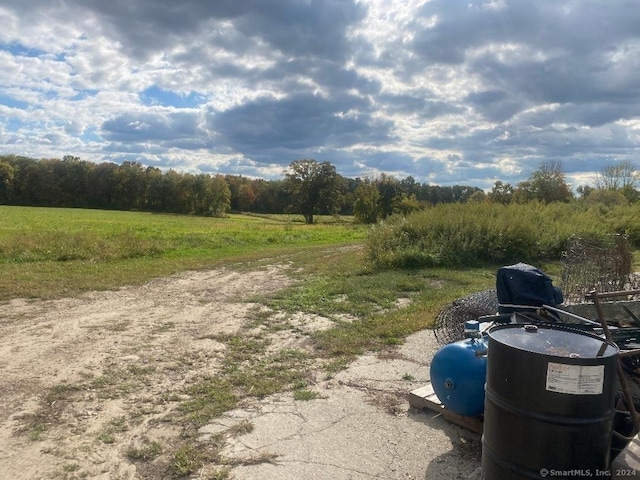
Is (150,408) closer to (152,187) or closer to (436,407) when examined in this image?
(436,407)

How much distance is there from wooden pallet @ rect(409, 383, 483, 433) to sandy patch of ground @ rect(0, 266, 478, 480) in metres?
0.12

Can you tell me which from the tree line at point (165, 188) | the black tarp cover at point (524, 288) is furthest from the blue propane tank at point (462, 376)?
the tree line at point (165, 188)

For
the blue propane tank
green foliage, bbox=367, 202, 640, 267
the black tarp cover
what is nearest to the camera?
the blue propane tank

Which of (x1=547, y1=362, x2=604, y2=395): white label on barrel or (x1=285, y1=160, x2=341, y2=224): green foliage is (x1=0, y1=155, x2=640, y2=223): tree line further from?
(x1=547, y1=362, x2=604, y2=395): white label on barrel

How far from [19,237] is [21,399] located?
43.8 ft

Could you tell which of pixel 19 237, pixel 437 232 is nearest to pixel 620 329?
pixel 437 232

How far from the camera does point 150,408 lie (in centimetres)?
486

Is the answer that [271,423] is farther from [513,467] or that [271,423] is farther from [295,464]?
[513,467]

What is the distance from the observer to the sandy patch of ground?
3.89 meters

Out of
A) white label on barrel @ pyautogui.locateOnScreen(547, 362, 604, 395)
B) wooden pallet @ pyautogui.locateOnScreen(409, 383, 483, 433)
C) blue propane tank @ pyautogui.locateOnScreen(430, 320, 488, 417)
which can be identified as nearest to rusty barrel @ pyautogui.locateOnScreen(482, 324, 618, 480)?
white label on barrel @ pyautogui.locateOnScreen(547, 362, 604, 395)

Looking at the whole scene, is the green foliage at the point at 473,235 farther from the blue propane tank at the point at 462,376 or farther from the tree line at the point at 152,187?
the tree line at the point at 152,187

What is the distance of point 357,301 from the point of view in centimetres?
1027

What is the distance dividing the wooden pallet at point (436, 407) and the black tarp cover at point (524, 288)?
116 centimetres

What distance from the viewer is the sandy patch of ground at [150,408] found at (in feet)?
12.8
